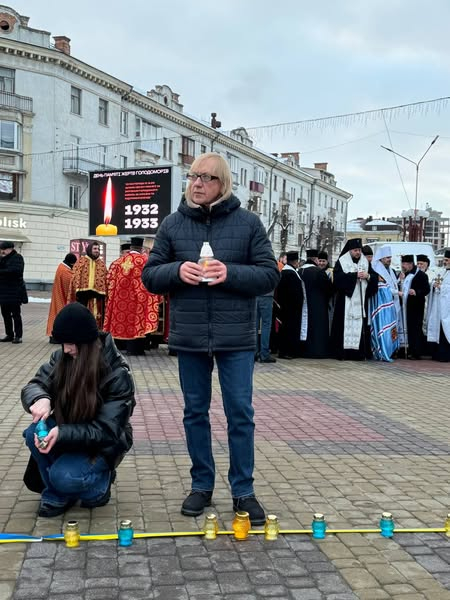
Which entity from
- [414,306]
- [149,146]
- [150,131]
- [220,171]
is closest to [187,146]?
[150,131]

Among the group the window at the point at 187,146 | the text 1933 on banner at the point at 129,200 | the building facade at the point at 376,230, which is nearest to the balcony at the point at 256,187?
the window at the point at 187,146

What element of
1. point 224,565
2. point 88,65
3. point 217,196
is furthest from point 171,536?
point 88,65

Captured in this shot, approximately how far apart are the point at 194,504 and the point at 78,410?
909 millimetres

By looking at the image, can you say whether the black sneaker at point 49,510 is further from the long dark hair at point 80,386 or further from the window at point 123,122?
the window at point 123,122

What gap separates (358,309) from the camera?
493 inches

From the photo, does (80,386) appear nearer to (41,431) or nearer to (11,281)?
(41,431)

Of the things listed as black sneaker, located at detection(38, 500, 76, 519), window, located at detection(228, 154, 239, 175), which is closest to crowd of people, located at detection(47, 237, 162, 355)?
black sneaker, located at detection(38, 500, 76, 519)

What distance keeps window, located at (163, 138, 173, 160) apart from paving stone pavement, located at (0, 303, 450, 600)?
44.4m

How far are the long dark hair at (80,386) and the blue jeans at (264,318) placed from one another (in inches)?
288

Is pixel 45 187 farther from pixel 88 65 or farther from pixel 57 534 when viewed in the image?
pixel 57 534

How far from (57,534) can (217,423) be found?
3155 mm

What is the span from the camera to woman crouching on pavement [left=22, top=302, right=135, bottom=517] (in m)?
3.86

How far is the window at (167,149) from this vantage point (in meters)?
50.6

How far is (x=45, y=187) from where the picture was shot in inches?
1592
